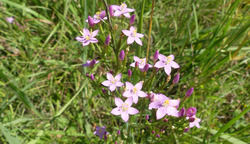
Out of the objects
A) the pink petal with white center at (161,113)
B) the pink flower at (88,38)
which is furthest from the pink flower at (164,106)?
the pink flower at (88,38)

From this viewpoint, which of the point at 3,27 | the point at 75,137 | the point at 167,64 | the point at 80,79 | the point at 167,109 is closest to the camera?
the point at 167,109

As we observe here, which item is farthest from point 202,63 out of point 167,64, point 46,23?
point 46,23

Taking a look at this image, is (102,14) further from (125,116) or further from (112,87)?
(125,116)

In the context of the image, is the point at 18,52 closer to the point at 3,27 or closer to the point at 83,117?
the point at 3,27

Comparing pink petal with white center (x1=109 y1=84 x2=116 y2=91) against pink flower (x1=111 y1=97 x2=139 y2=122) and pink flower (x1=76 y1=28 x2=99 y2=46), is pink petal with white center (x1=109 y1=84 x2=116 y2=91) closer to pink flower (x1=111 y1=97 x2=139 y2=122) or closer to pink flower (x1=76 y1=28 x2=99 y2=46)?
pink flower (x1=111 y1=97 x2=139 y2=122)

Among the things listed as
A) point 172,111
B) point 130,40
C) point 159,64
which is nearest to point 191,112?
point 172,111

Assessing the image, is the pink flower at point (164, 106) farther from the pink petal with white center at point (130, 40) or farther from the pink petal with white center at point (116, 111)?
the pink petal with white center at point (130, 40)
